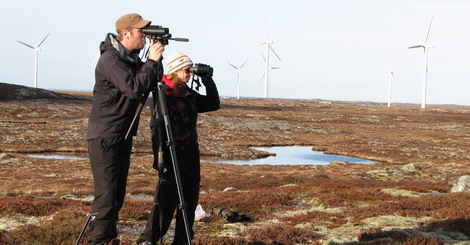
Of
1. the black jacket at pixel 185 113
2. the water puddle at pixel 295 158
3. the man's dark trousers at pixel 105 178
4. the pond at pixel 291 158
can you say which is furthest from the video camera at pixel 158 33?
the water puddle at pixel 295 158

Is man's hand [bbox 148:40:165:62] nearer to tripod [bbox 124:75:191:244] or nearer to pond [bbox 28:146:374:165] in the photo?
tripod [bbox 124:75:191:244]

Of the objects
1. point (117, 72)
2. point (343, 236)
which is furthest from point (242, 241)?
point (117, 72)

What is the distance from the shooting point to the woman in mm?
7523

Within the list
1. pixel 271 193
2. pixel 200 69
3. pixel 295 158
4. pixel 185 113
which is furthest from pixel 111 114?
pixel 295 158

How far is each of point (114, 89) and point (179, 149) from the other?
1.40 metres

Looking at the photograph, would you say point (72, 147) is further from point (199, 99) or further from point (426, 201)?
point (199, 99)

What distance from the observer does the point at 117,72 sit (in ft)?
21.0

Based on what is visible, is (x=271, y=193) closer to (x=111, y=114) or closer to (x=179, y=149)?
(x=179, y=149)

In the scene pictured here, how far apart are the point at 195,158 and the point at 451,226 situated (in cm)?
627

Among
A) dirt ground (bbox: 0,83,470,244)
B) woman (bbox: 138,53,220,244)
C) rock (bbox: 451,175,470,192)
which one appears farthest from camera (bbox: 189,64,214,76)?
rock (bbox: 451,175,470,192)

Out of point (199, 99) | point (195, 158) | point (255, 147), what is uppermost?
point (199, 99)

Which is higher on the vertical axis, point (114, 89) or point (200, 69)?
point (200, 69)

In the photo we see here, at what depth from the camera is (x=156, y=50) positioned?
665 centimetres

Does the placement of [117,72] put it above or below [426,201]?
above
